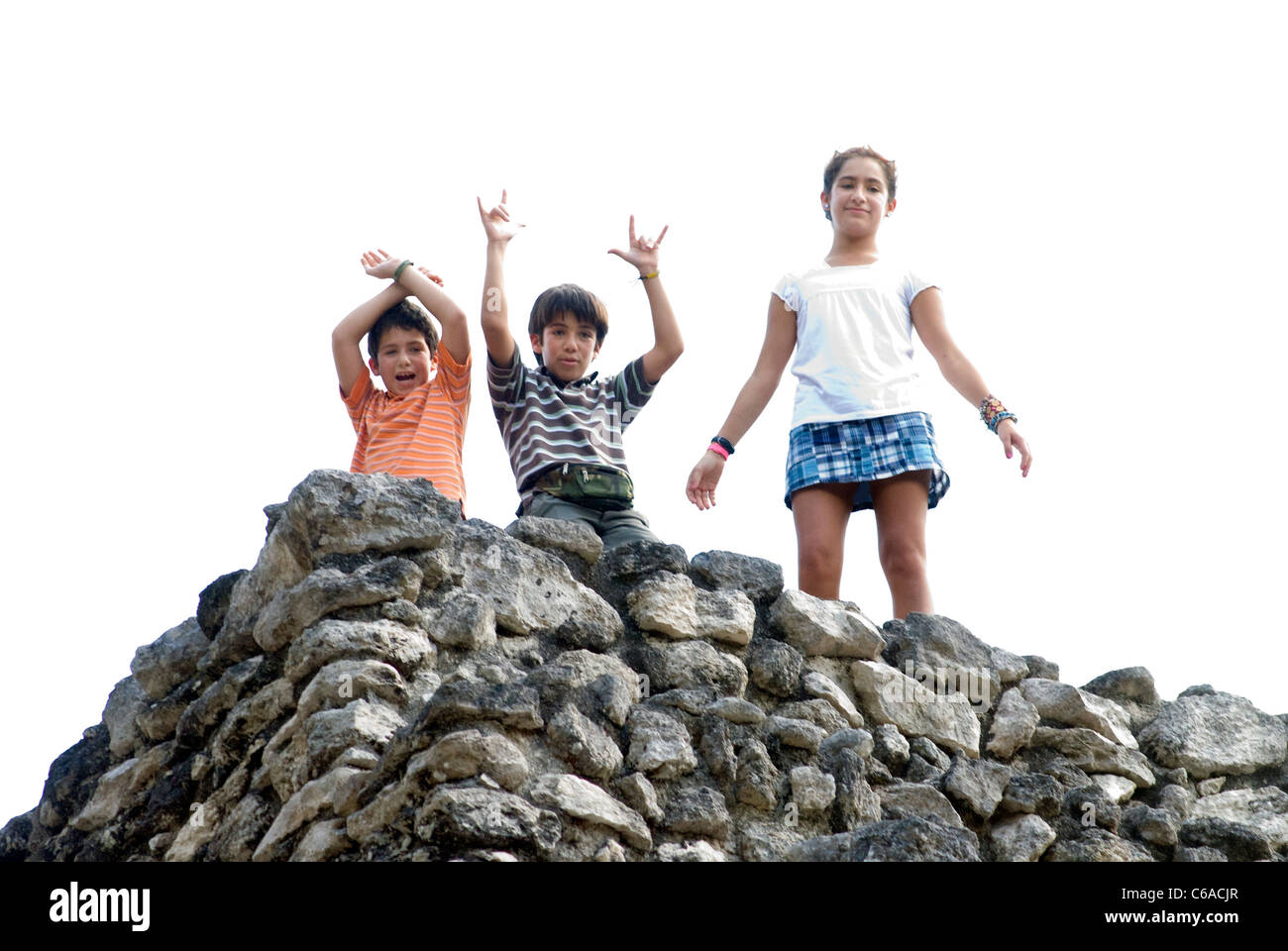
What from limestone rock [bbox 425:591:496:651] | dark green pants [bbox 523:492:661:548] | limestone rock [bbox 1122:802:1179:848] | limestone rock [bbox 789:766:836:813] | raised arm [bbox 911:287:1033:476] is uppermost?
raised arm [bbox 911:287:1033:476]

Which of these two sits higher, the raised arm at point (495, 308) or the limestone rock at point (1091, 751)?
the raised arm at point (495, 308)

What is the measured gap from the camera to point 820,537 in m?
5.23

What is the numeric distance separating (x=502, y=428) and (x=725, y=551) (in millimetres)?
1029

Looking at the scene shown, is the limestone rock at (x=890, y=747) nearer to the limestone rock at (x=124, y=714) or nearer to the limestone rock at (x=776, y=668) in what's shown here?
the limestone rock at (x=776, y=668)

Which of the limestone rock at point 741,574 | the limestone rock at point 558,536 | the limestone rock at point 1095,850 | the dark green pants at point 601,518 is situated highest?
the dark green pants at point 601,518

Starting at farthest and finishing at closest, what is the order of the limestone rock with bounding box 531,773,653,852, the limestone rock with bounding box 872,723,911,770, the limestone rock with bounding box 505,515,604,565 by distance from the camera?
the limestone rock with bounding box 505,515,604,565 → the limestone rock with bounding box 872,723,911,770 → the limestone rock with bounding box 531,773,653,852

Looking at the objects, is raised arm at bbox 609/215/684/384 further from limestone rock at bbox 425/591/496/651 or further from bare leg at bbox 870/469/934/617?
limestone rock at bbox 425/591/496/651

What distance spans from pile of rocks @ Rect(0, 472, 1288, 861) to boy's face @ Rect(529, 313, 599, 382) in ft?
3.54

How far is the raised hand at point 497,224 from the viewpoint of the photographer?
5.38 metres

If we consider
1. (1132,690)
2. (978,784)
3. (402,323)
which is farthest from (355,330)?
(1132,690)

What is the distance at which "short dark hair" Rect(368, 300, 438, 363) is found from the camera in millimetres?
5453

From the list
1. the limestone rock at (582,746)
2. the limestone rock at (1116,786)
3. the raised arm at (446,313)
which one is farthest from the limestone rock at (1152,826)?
the raised arm at (446,313)

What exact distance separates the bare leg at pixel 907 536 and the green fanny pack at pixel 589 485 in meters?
0.89

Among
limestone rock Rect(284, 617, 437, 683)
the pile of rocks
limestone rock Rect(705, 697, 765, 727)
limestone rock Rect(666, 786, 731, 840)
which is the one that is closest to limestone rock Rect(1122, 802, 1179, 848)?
the pile of rocks
